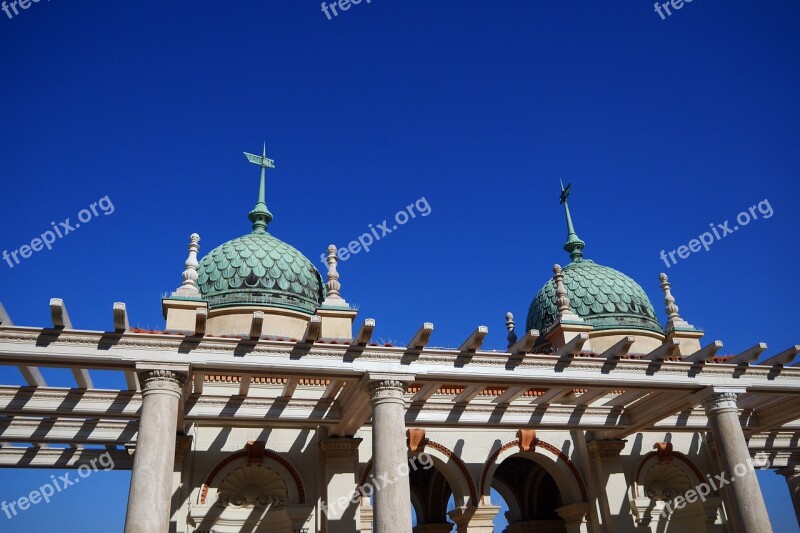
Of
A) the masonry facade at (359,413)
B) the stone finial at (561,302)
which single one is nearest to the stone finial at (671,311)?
the masonry facade at (359,413)

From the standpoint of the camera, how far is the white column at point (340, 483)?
1642 cm

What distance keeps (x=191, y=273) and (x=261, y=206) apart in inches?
265

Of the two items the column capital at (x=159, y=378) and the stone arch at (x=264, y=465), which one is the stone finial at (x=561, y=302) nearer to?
the stone arch at (x=264, y=465)

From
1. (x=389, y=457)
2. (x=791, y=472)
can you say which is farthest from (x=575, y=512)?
(x=791, y=472)

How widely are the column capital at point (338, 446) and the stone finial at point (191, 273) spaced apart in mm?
5749

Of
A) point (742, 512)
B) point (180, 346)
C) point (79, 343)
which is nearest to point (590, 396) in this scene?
point (742, 512)

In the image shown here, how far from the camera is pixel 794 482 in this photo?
77.7 ft

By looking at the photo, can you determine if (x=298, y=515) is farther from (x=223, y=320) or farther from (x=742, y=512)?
(x=742, y=512)

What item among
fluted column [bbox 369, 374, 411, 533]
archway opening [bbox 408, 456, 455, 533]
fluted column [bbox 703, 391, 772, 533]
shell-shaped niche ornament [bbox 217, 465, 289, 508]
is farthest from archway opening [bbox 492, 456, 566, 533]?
fluted column [bbox 369, 374, 411, 533]

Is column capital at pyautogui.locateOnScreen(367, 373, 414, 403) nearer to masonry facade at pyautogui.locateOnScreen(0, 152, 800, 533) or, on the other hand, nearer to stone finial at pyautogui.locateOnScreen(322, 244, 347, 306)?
masonry facade at pyautogui.locateOnScreen(0, 152, 800, 533)

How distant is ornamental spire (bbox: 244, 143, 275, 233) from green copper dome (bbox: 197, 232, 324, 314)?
1619mm

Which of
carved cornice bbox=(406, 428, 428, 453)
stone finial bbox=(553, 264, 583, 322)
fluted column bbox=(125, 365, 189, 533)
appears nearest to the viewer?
fluted column bbox=(125, 365, 189, 533)

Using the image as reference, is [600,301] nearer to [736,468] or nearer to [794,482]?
[794,482]

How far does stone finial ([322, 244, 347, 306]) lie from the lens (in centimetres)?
1788
